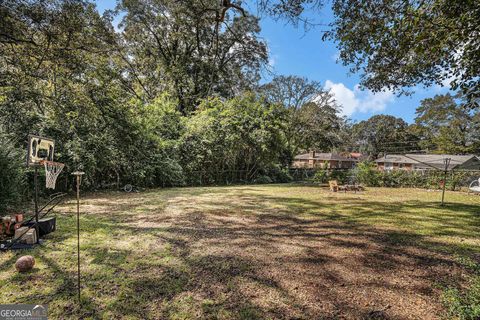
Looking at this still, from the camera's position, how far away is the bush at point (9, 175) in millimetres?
4621

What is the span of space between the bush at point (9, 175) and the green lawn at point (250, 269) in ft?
4.38

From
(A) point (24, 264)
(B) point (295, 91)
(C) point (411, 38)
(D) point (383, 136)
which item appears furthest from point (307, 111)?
(D) point (383, 136)

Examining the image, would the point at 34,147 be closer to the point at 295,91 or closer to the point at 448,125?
the point at 295,91

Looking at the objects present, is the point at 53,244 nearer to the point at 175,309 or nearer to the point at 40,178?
the point at 175,309

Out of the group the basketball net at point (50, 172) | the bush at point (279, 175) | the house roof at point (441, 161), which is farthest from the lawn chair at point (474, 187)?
the basketball net at point (50, 172)

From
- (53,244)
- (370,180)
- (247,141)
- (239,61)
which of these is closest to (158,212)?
(53,244)

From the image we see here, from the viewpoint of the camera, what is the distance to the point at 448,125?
28094 mm

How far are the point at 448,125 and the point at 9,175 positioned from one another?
38.0 metres

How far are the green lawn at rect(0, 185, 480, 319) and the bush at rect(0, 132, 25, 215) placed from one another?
1.33 meters

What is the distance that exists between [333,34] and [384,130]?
4446 cm

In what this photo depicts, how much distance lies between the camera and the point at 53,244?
10.4 feet

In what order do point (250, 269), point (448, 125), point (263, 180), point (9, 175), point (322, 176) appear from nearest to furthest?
point (250, 269) < point (9, 175) < point (322, 176) < point (263, 180) < point (448, 125)

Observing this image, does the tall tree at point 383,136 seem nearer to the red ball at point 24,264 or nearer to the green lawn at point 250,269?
the green lawn at point 250,269

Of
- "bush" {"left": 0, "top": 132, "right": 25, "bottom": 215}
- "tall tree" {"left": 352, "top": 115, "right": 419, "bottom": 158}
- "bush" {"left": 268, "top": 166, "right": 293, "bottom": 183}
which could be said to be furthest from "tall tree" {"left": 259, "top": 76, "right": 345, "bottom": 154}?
"tall tree" {"left": 352, "top": 115, "right": 419, "bottom": 158}
